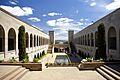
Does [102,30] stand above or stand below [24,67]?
above

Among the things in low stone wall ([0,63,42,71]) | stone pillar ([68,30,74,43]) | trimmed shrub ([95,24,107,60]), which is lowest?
low stone wall ([0,63,42,71])

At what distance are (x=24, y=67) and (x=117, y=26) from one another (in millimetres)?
10869

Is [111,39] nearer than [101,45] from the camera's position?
No

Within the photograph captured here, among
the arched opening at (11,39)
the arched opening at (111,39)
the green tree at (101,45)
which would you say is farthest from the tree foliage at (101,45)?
the arched opening at (11,39)

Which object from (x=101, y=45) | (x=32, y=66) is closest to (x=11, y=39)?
(x=32, y=66)

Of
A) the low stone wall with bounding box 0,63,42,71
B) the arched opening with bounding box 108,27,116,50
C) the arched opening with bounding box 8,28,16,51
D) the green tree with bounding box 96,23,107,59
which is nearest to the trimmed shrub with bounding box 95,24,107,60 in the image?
the green tree with bounding box 96,23,107,59

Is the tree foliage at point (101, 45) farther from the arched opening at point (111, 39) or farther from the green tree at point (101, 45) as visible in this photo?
the arched opening at point (111, 39)

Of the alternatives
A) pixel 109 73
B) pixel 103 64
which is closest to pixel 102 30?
pixel 103 64

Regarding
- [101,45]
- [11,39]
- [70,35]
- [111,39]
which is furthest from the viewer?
[70,35]

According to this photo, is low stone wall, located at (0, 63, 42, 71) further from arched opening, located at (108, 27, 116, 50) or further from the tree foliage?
arched opening, located at (108, 27, 116, 50)

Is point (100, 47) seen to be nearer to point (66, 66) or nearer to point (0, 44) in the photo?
point (66, 66)

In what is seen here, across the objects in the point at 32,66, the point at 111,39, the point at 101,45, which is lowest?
the point at 32,66

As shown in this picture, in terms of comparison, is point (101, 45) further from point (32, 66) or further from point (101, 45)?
point (32, 66)

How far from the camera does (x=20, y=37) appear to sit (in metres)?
22.7
